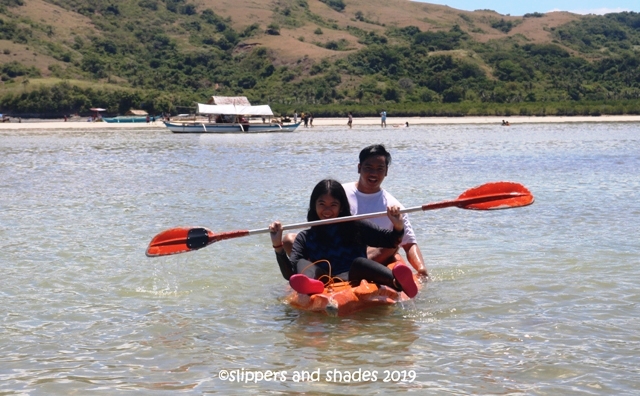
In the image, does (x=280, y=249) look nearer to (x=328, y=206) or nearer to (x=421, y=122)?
(x=328, y=206)

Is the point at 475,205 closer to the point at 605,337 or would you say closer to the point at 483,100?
the point at 605,337

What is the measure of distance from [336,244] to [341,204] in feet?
1.14

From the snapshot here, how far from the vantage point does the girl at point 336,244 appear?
6.57 meters

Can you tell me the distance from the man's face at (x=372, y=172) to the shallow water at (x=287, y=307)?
3.37 ft

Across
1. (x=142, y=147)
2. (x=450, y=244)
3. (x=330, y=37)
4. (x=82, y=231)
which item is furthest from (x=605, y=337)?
(x=330, y=37)

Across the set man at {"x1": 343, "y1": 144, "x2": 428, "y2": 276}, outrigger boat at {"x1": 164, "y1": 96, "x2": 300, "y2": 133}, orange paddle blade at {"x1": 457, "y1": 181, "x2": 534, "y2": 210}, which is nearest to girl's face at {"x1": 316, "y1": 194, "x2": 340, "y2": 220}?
man at {"x1": 343, "y1": 144, "x2": 428, "y2": 276}

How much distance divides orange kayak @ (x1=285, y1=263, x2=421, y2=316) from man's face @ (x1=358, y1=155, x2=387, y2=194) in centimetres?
97

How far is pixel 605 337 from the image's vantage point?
5895 millimetres

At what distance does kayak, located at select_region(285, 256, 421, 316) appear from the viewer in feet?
21.1

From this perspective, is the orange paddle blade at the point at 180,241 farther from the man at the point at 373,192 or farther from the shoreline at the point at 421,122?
the shoreline at the point at 421,122

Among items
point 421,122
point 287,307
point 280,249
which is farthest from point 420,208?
point 421,122

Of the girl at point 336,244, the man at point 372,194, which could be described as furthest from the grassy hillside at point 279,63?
the girl at point 336,244

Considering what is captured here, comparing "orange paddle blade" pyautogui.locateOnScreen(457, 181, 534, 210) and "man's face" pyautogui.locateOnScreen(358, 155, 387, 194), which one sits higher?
"man's face" pyautogui.locateOnScreen(358, 155, 387, 194)

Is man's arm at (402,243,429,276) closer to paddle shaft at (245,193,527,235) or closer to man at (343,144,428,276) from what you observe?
man at (343,144,428,276)
